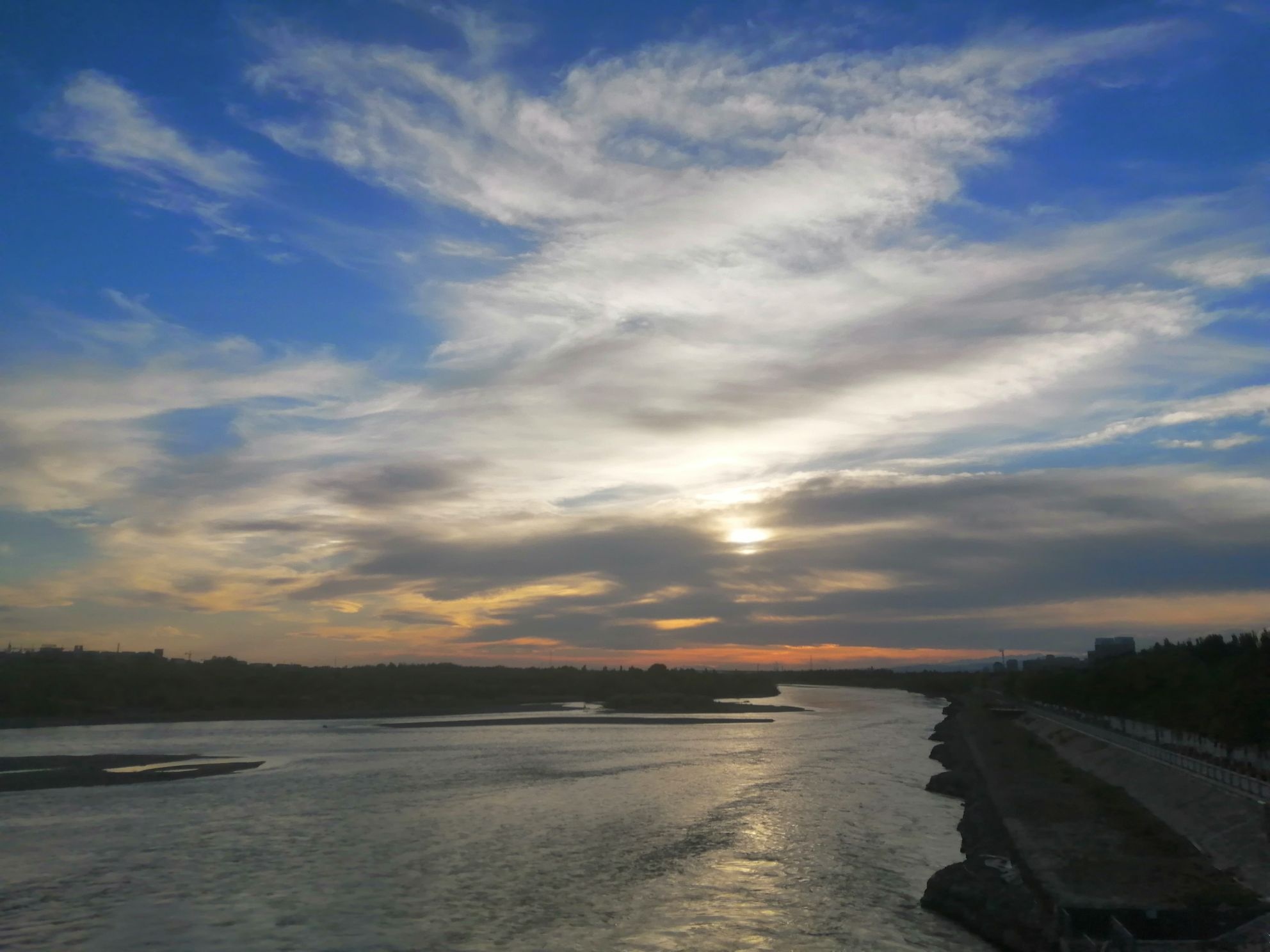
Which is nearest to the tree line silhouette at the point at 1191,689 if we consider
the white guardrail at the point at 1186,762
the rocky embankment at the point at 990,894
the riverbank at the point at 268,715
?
the white guardrail at the point at 1186,762

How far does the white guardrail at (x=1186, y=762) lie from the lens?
28.9 meters

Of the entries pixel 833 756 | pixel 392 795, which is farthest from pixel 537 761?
pixel 833 756

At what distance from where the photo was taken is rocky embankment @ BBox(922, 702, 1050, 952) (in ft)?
66.7

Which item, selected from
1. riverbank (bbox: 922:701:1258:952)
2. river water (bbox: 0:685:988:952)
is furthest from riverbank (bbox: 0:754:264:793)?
Result: riverbank (bbox: 922:701:1258:952)

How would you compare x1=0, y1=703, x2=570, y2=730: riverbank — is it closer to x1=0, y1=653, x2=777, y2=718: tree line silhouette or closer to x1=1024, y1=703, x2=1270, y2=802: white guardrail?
x1=0, y1=653, x2=777, y2=718: tree line silhouette

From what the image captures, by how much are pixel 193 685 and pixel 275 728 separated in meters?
40.2

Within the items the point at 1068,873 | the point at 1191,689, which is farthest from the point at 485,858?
the point at 1191,689

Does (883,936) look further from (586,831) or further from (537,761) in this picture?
(537,761)

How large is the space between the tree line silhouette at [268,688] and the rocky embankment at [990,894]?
281 feet

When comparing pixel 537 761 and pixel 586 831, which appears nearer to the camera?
pixel 586 831

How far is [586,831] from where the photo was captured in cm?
3356

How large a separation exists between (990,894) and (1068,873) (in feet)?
9.93

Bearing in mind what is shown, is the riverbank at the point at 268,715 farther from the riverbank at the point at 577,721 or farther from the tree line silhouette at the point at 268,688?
the riverbank at the point at 577,721

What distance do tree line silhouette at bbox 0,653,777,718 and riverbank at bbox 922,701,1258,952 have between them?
84073mm
